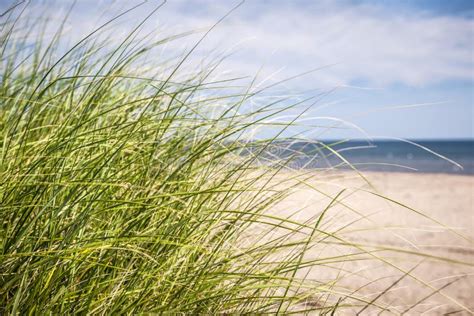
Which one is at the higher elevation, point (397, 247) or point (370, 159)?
point (397, 247)

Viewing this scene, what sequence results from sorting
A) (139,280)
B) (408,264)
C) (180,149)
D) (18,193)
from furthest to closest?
(408,264) → (180,149) → (18,193) → (139,280)

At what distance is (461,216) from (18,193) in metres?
6.93

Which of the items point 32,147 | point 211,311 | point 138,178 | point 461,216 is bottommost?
point 461,216

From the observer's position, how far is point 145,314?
1146 mm

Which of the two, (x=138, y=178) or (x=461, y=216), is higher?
(x=138, y=178)

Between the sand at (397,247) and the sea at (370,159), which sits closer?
the sand at (397,247)

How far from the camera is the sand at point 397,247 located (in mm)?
1376

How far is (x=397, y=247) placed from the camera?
481cm

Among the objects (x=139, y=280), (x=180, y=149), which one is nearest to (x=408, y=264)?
(x=180, y=149)

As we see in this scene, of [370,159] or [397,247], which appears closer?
[397,247]

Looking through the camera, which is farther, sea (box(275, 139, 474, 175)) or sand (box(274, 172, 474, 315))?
sea (box(275, 139, 474, 175))

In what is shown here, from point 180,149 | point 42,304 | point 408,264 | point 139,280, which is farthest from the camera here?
point 408,264

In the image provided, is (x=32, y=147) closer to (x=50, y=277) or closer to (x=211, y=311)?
(x=50, y=277)

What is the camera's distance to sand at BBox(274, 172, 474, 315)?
1.38 metres
